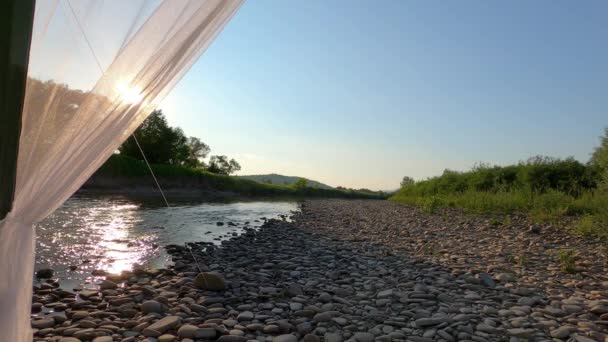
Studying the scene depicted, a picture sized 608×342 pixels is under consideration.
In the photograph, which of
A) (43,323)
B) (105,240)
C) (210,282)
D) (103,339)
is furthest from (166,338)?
(105,240)

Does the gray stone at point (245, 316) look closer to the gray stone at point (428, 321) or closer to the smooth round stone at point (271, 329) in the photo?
the smooth round stone at point (271, 329)

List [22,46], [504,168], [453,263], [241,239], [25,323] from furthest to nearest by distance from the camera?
[504,168], [241,239], [453,263], [25,323], [22,46]

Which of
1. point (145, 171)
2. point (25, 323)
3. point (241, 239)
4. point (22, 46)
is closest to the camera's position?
point (22, 46)

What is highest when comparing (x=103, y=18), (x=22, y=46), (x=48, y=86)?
(x=103, y=18)

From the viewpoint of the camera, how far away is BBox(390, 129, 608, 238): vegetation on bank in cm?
947

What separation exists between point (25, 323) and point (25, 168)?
914mm

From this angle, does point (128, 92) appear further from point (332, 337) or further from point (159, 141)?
point (159, 141)

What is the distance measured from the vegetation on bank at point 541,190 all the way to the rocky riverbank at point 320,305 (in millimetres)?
4755

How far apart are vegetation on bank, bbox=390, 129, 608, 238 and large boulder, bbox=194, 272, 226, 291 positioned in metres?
7.48

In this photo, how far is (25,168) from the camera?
2049 mm

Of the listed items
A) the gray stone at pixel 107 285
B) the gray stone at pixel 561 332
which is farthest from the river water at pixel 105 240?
the gray stone at pixel 561 332

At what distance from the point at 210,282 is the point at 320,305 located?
54.5 inches

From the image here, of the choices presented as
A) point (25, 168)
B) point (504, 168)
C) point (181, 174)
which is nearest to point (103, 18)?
point (25, 168)

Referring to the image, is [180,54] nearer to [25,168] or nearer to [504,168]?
[25,168]
